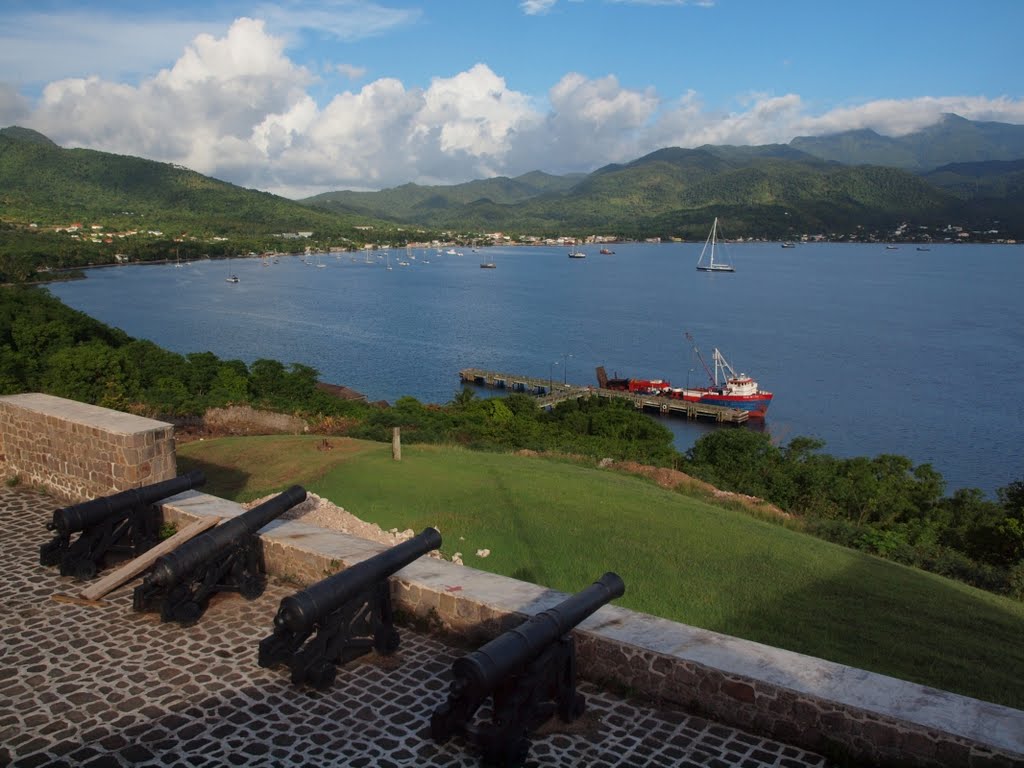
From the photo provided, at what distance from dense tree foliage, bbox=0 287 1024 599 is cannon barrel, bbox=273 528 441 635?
11.2 meters

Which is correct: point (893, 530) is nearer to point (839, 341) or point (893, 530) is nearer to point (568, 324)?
point (839, 341)

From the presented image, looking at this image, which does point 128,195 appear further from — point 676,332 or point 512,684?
point 512,684

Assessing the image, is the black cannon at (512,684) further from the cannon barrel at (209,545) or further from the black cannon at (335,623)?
the cannon barrel at (209,545)

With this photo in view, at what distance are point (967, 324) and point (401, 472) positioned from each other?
69.4m

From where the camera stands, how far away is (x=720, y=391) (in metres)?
45.4

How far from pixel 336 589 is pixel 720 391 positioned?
140 ft

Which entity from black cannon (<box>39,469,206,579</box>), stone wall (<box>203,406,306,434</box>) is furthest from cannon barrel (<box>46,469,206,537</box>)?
stone wall (<box>203,406,306,434</box>)

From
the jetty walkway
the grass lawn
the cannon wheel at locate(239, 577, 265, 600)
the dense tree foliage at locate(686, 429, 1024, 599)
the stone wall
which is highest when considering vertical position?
the cannon wheel at locate(239, 577, 265, 600)

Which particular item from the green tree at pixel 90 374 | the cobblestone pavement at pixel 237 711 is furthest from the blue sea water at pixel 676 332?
the cobblestone pavement at pixel 237 711

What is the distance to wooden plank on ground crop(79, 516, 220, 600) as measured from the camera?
6.35 metres

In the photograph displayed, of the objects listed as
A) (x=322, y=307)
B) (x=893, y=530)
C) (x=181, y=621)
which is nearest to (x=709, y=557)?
(x=181, y=621)

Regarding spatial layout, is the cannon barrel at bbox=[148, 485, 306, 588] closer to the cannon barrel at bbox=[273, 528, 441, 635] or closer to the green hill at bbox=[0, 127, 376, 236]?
the cannon barrel at bbox=[273, 528, 441, 635]

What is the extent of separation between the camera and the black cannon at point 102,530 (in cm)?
668

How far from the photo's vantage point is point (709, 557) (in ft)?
32.3
